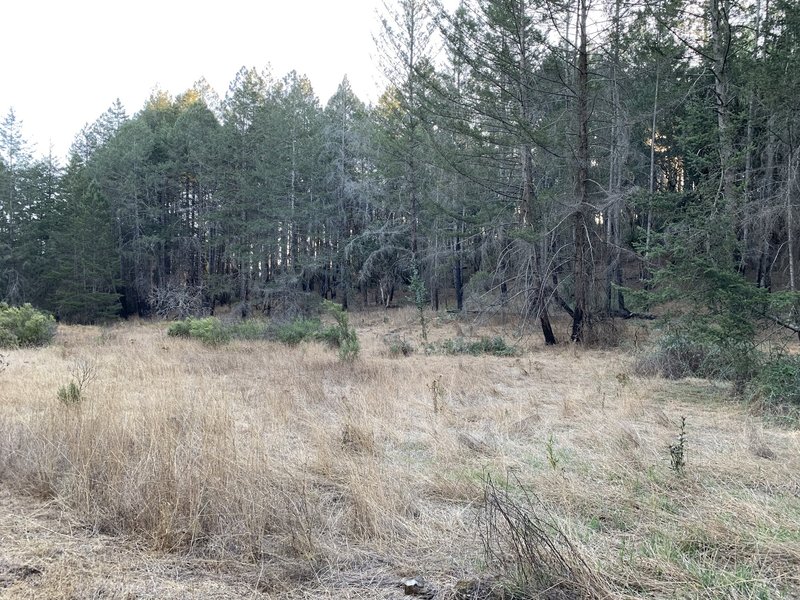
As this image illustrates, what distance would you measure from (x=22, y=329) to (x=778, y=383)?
16342 mm

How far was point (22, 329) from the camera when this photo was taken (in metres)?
13.2

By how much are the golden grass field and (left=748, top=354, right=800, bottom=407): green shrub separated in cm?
40

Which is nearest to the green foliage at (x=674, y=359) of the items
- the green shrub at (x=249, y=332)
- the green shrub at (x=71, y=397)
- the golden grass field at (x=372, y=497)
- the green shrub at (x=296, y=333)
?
the golden grass field at (x=372, y=497)

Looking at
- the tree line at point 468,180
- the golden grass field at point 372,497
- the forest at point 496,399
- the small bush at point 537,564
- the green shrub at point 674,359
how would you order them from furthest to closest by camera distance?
the tree line at point 468,180 < the green shrub at point 674,359 < the forest at point 496,399 < the golden grass field at point 372,497 < the small bush at point 537,564

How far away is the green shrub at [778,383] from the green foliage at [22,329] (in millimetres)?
15477

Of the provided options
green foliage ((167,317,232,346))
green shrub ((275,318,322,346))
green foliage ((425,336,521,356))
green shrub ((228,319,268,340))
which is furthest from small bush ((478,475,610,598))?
green shrub ((228,319,268,340))

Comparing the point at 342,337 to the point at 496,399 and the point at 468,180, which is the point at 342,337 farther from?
the point at 468,180

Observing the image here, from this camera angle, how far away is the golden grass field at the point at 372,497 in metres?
2.18

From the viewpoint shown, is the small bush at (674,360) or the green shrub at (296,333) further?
the green shrub at (296,333)

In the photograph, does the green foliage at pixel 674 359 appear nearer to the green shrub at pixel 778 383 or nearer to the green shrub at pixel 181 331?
the green shrub at pixel 778 383

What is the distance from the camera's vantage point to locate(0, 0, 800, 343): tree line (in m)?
10.9

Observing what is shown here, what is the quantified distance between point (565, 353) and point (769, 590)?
33.3 feet

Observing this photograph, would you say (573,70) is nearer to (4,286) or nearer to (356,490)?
(356,490)

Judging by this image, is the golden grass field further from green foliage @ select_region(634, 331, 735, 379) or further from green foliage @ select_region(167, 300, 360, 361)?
green foliage @ select_region(167, 300, 360, 361)
